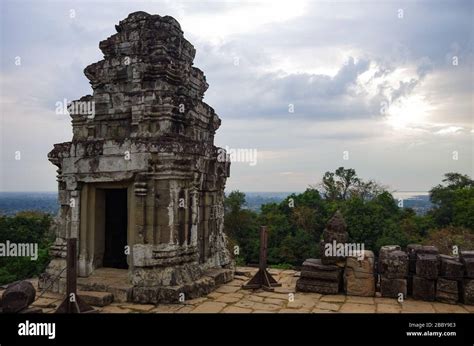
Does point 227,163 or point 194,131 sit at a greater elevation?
point 194,131

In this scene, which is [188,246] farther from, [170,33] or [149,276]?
[170,33]

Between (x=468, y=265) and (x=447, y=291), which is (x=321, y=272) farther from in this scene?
(x=468, y=265)

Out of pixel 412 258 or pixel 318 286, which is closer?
pixel 412 258

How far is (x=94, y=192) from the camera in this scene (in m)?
8.69

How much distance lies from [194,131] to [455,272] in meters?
6.07

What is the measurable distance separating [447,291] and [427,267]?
56 cm

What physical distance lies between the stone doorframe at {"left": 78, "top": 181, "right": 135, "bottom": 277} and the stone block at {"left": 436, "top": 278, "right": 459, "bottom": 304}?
6.44 meters

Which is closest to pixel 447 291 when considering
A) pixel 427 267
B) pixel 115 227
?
pixel 427 267

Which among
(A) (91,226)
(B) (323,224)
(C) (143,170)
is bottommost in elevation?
(B) (323,224)

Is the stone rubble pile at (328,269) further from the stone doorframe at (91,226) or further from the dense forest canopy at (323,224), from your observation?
the dense forest canopy at (323,224)

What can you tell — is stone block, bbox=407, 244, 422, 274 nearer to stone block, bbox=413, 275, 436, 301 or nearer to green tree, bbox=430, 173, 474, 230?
stone block, bbox=413, 275, 436, 301

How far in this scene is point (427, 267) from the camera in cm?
805

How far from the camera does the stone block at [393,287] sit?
26.9 feet

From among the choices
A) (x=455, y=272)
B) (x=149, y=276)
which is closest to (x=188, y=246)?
(x=149, y=276)
